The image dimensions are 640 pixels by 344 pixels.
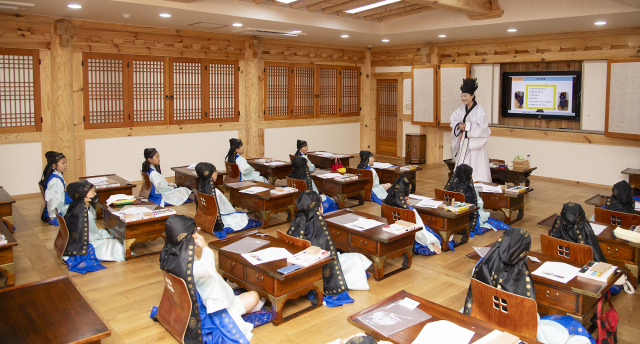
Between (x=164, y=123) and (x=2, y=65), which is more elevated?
(x=2, y=65)

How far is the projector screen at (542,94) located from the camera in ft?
31.8

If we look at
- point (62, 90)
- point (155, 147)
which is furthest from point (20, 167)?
point (155, 147)

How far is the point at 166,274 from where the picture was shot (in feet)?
11.5

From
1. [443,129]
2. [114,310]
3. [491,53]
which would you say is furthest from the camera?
[443,129]

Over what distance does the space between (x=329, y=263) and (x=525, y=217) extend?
416cm

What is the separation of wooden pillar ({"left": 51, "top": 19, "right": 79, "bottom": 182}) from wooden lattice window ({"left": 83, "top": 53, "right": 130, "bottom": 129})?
30cm

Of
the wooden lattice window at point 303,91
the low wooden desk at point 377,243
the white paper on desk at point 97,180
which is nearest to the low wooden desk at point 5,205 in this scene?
the white paper on desk at point 97,180

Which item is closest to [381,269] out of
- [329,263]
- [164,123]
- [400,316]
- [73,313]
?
[329,263]

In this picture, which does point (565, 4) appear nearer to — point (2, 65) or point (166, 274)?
point (166, 274)

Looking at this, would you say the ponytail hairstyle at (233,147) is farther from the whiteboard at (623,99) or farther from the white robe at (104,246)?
the whiteboard at (623,99)

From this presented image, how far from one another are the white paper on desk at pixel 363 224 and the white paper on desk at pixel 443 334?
7.15 ft

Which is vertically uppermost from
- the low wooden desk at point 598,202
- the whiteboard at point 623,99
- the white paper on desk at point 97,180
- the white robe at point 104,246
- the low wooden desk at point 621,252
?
the whiteboard at point 623,99

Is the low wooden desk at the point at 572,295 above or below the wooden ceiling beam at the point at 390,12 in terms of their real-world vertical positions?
below

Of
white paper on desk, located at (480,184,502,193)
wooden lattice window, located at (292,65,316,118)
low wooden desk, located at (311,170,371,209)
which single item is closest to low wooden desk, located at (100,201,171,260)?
low wooden desk, located at (311,170,371,209)
